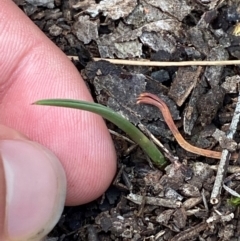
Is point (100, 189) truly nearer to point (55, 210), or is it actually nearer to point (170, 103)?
point (55, 210)

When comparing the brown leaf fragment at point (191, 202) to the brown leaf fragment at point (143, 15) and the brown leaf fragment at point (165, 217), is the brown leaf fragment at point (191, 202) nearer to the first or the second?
the brown leaf fragment at point (165, 217)

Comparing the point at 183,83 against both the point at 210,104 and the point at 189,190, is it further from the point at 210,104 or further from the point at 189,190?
the point at 189,190

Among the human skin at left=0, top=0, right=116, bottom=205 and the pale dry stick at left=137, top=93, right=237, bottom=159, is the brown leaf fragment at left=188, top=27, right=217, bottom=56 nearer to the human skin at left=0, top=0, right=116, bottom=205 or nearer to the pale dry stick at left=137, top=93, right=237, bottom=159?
the pale dry stick at left=137, top=93, right=237, bottom=159

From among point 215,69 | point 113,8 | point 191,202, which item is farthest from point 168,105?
point 113,8

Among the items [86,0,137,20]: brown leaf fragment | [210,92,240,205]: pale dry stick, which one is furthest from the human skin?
[210,92,240,205]: pale dry stick

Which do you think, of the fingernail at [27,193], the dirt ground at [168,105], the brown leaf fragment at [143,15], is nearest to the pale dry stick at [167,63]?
the dirt ground at [168,105]

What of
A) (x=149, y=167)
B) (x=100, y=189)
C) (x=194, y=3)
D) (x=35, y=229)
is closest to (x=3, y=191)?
(x=35, y=229)

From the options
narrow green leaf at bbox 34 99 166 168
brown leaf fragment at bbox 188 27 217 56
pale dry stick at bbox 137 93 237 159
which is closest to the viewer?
narrow green leaf at bbox 34 99 166 168
